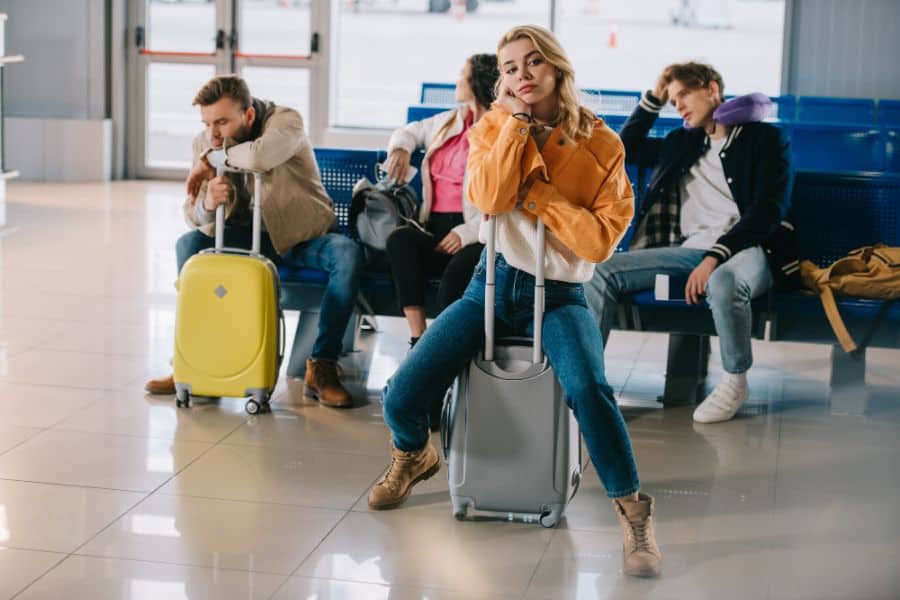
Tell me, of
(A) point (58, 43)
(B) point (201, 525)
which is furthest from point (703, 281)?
(A) point (58, 43)

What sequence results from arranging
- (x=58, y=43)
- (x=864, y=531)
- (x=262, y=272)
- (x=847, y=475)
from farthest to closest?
1. (x=58, y=43)
2. (x=262, y=272)
3. (x=847, y=475)
4. (x=864, y=531)

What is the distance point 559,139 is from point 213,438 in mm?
1559

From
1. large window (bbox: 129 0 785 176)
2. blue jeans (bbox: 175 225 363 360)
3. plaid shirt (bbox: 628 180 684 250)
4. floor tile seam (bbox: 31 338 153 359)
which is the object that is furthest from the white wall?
floor tile seam (bbox: 31 338 153 359)

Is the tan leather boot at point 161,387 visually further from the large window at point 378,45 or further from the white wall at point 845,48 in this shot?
the white wall at point 845,48

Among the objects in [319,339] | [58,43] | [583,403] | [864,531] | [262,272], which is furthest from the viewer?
[58,43]

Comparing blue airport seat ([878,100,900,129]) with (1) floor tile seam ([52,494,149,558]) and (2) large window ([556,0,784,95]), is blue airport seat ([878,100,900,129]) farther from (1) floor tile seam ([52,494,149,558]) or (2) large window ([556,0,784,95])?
(1) floor tile seam ([52,494,149,558])

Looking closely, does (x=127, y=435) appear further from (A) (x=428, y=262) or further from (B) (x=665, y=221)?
(B) (x=665, y=221)

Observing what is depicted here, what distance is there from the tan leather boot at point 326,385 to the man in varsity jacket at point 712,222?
915 mm

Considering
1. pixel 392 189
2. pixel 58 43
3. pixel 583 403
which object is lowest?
pixel 583 403

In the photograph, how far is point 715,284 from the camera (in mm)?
4504

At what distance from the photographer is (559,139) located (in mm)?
3354

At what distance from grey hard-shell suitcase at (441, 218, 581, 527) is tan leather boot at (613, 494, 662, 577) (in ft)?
0.70

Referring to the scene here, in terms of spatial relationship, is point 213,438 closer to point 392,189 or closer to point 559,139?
point 392,189

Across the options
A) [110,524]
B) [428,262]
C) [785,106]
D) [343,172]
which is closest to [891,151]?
[785,106]
